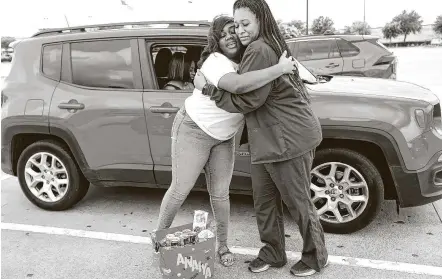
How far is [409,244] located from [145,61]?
2524 mm

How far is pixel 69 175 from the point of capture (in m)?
4.67

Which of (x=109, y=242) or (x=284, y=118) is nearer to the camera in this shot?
(x=284, y=118)

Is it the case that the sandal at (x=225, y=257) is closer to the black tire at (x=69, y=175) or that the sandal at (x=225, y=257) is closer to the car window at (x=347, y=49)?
the black tire at (x=69, y=175)

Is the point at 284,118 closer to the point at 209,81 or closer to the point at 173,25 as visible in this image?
the point at 209,81

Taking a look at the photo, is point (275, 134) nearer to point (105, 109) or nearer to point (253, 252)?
point (253, 252)

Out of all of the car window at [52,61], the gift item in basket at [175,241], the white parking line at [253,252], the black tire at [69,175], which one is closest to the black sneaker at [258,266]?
the white parking line at [253,252]

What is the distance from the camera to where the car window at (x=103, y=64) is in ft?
14.4

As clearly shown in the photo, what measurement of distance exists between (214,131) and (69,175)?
6.48 ft

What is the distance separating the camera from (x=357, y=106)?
12.6ft

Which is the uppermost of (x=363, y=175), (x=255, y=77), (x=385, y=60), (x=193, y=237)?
(x=255, y=77)

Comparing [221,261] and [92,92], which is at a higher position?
[92,92]

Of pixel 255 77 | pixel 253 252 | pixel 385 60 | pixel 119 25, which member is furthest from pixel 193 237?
pixel 385 60

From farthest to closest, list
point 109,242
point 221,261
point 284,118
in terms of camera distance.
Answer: point 109,242 < point 221,261 < point 284,118

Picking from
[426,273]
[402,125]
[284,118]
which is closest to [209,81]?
[284,118]
